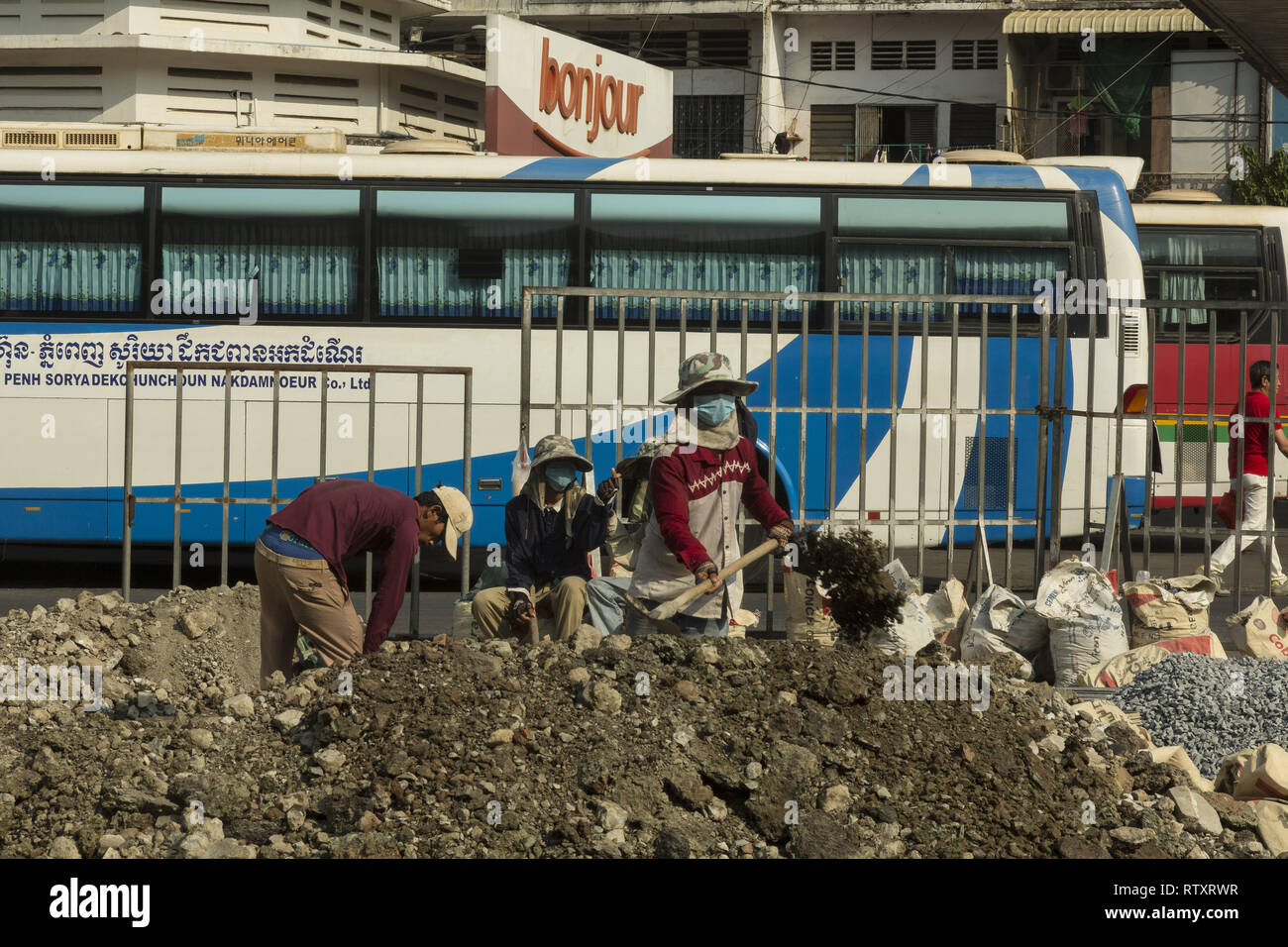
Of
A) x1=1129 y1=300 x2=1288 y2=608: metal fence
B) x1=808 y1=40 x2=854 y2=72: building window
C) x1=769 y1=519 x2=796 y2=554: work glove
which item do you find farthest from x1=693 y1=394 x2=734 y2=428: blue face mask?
x1=808 y1=40 x2=854 y2=72: building window

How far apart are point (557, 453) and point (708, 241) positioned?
4.20 m

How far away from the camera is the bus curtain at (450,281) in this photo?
10.7m

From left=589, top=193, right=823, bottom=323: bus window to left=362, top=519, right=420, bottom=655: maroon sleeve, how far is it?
480 centimetres

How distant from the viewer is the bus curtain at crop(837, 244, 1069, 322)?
10.8 metres

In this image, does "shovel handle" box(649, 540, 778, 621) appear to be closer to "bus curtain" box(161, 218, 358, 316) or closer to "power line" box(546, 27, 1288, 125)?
"bus curtain" box(161, 218, 358, 316)

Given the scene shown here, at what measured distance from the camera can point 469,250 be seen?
10742mm

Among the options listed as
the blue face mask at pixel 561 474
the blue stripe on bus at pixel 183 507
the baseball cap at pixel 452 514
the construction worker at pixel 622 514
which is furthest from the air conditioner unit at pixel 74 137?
the baseball cap at pixel 452 514

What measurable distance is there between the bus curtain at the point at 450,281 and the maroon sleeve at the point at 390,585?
463 centimetres

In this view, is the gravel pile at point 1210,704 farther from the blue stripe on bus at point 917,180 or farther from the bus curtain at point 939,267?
the blue stripe on bus at point 917,180

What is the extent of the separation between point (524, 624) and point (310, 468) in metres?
4.12

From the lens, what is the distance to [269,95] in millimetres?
25312

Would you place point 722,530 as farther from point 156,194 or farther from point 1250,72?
point 1250,72

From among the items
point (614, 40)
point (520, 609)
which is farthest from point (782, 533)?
point (614, 40)

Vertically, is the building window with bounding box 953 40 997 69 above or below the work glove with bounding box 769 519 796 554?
above
